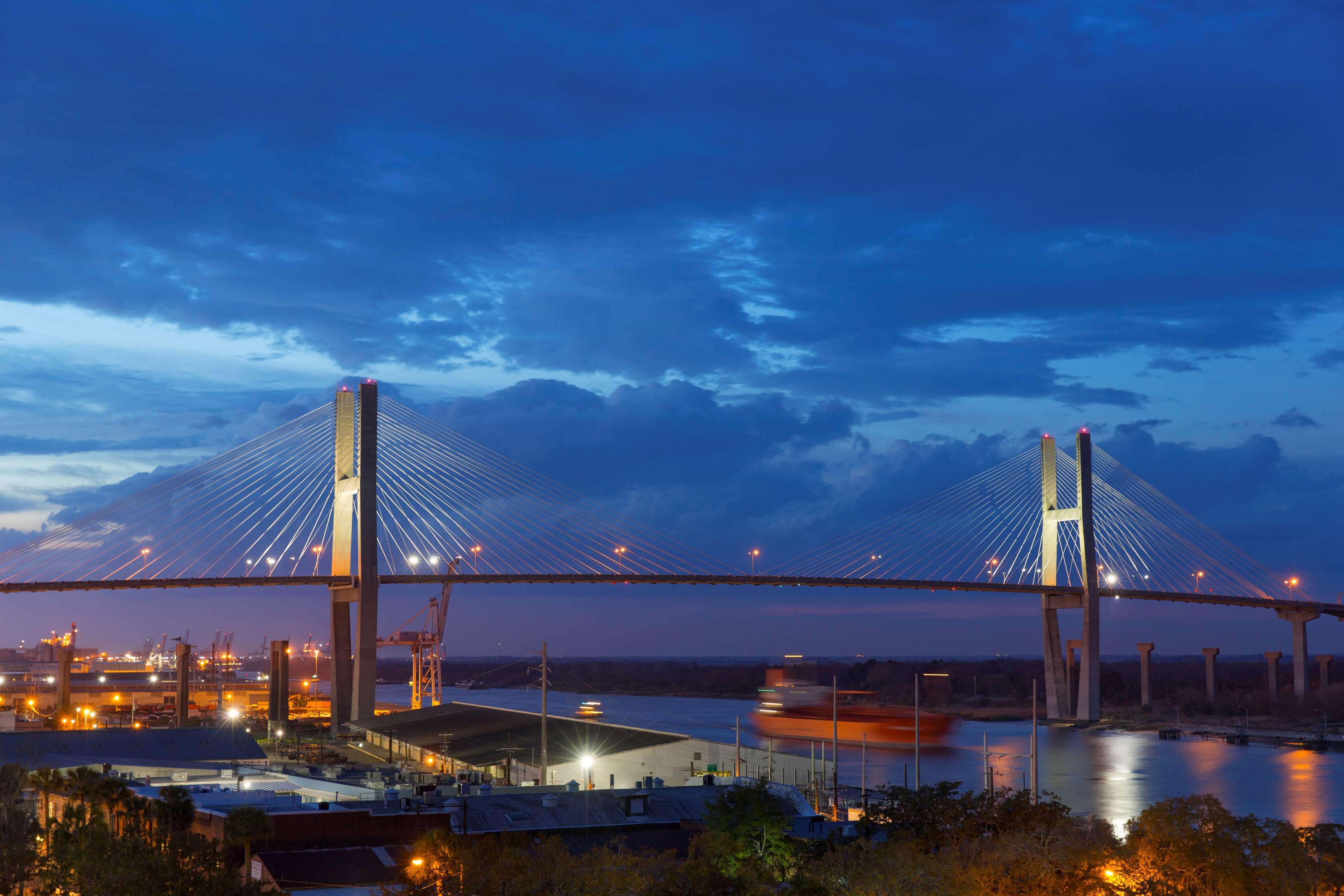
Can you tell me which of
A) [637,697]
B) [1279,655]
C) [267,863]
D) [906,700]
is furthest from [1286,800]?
[637,697]

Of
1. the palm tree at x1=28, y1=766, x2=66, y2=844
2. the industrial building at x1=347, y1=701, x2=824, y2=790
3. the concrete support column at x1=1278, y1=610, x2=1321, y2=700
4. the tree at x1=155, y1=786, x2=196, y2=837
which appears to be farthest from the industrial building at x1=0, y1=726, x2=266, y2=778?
the concrete support column at x1=1278, y1=610, x2=1321, y2=700

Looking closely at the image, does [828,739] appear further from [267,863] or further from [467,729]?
[267,863]

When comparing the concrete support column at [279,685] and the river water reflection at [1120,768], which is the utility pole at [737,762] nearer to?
the river water reflection at [1120,768]

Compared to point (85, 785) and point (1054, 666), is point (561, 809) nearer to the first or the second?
point (85, 785)

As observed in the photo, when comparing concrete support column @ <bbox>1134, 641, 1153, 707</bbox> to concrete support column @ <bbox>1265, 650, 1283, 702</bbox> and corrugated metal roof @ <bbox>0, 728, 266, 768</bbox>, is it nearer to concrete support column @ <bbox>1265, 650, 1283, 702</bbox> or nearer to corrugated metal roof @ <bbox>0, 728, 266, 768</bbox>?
concrete support column @ <bbox>1265, 650, 1283, 702</bbox>

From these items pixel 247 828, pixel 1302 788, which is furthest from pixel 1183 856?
pixel 1302 788
